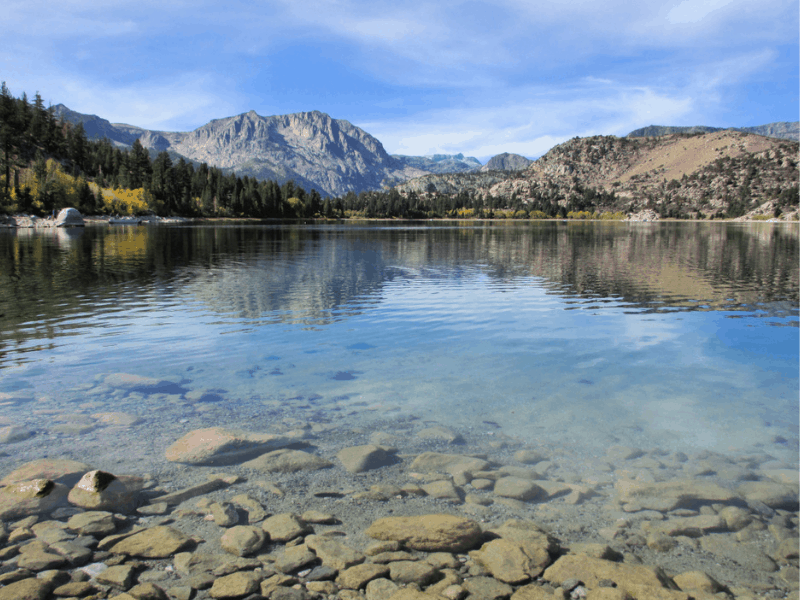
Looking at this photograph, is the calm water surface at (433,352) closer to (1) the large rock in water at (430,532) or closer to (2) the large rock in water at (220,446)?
(2) the large rock in water at (220,446)

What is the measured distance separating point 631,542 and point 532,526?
57.8 inches

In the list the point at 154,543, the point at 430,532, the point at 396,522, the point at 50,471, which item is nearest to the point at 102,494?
the point at 50,471

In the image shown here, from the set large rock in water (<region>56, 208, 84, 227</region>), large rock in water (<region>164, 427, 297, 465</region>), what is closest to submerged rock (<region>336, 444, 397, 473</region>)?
large rock in water (<region>164, 427, 297, 465</region>)

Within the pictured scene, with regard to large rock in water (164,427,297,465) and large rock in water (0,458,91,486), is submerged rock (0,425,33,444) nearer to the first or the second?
large rock in water (0,458,91,486)

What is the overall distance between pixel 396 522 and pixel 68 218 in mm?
170139

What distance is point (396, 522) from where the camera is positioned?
7.44 m

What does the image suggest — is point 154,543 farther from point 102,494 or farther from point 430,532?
point 430,532

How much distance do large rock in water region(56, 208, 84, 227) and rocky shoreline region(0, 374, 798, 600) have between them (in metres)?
161

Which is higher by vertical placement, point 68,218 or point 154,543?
point 68,218

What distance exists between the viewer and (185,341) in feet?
62.2

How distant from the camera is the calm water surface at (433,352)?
40.1 feet

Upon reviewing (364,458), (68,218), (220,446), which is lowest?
(364,458)

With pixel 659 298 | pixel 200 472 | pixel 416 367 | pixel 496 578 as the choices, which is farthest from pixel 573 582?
pixel 659 298

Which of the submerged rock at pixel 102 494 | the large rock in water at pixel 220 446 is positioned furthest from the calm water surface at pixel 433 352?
the submerged rock at pixel 102 494
